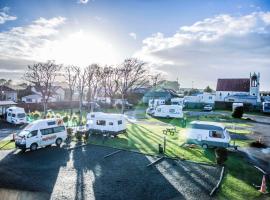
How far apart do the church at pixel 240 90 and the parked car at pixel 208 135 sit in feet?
154

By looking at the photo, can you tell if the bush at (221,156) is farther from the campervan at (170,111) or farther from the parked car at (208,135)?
the campervan at (170,111)

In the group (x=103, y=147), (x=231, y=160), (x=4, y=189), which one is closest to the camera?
(x=4, y=189)

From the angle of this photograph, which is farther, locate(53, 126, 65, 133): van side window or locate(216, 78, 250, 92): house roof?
locate(216, 78, 250, 92): house roof

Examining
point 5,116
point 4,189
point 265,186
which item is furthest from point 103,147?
point 5,116

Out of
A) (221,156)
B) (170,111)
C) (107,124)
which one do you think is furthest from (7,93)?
(221,156)

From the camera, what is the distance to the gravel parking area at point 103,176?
13039 millimetres

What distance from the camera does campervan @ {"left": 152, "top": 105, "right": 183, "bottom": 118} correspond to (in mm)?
43938

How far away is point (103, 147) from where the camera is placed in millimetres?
23031

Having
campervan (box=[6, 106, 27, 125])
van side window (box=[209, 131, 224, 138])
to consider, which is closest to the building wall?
van side window (box=[209, 131, 224, 138])

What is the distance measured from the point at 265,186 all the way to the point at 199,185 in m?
3.62

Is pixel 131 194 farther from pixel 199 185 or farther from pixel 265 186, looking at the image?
pixel 265 186

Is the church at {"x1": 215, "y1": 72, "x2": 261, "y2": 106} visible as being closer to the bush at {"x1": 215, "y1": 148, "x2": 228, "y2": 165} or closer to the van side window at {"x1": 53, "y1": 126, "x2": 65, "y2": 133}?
the bush at {"x1": 215, "y1": 148, "x2": 228, "y2": 165}

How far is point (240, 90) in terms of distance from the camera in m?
70.6

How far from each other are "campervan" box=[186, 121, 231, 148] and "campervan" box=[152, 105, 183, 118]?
20.8 meters
